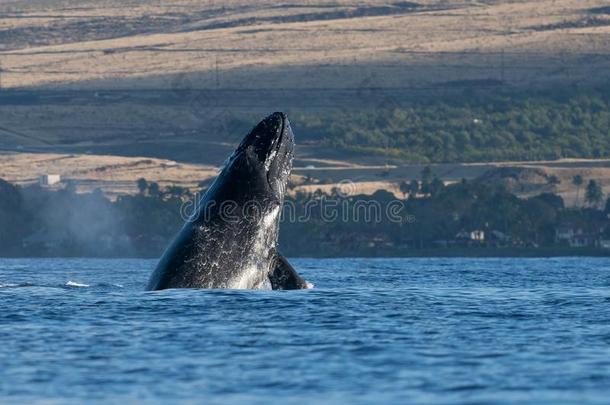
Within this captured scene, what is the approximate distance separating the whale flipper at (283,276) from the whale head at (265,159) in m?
1.38

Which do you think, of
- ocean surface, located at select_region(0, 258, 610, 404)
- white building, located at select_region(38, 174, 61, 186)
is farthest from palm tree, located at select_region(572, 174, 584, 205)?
ocean surface, located at select_region(0, 258, 610, 404)

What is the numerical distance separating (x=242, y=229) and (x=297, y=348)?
17.9 feet

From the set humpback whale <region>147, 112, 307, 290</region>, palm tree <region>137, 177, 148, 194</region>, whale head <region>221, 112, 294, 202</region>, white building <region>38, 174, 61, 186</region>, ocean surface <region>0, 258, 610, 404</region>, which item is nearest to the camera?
ocean surface <region>0, 258, 610, 404</region>

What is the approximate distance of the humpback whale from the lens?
3222 centimetres

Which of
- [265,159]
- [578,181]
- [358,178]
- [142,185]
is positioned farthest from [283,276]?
[358,178]

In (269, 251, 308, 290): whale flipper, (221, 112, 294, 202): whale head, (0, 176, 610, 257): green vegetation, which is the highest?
(221, 112, 294, 202): whale head

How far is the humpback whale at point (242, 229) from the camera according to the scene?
106 ft

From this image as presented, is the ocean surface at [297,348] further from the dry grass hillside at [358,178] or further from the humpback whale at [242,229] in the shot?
the dry grass hillside at [358,178]

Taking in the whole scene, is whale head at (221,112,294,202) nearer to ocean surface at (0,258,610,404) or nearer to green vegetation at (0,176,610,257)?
ocean surface at (0,258,610,404)

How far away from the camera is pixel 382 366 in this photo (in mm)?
25891

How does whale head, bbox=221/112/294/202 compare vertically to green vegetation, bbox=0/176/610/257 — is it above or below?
above

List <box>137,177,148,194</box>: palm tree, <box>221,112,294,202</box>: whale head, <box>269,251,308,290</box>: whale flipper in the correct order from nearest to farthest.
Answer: <box>269,251,308,290</box>: whale flipper
<box>221,112,294,202</box>: whale head
<box>137,177,148,194</box>: palm tree

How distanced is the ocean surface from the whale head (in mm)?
2309

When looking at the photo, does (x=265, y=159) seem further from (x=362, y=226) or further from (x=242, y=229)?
(x=362, y=226)
